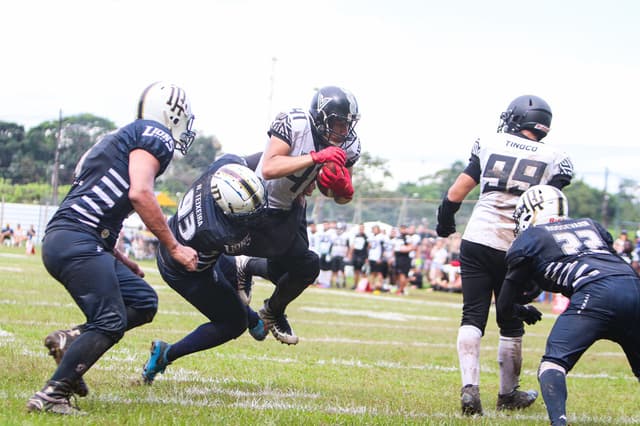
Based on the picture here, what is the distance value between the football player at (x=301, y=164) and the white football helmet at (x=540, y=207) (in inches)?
43.7

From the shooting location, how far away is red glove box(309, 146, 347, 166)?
508 centimetres

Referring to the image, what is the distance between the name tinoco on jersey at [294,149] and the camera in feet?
17.6

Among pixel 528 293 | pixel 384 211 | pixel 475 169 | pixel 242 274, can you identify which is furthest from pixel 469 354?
pixel 384 211

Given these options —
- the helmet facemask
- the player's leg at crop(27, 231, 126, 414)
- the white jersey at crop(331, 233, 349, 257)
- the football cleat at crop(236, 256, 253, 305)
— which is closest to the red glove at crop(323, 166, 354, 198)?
the helmet facemask

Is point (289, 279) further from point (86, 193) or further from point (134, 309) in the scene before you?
point (86, 193)

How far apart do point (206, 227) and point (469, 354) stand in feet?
6.55

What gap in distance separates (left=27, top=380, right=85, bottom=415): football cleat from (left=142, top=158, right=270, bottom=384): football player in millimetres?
1245

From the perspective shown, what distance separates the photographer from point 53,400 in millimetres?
4293

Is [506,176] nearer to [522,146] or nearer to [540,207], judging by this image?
[522,146]

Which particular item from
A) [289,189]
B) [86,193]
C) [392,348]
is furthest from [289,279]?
[392,348]

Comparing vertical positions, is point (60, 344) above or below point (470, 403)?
above

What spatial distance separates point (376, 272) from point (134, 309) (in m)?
18.6

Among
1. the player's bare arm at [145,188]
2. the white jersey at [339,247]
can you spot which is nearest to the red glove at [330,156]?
the player's bare arm at [145,188]

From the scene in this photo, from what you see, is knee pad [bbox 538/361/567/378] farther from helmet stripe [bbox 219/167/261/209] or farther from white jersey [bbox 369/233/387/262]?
white jersey [bbox 369/233/387/262]
